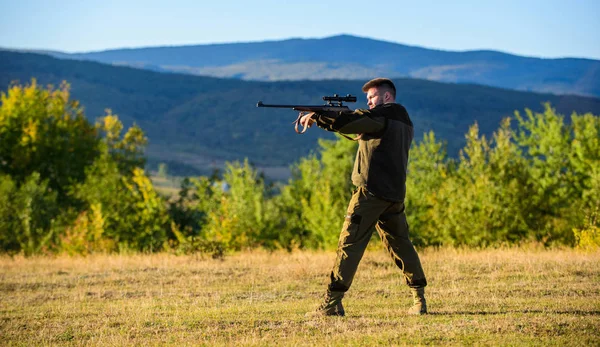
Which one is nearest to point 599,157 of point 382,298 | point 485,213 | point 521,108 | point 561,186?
point 561,186

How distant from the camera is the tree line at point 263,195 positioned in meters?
33.6

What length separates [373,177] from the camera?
773cm

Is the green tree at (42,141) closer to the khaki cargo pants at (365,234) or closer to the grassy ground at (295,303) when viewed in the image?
the grassy ground at (295,303)

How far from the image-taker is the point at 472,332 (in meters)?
6.97

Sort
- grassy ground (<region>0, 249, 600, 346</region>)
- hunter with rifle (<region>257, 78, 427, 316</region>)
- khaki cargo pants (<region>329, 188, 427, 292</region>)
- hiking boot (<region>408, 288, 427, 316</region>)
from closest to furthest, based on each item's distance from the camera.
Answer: grassy ground (<region>0, 249, 600, 346</region>)
hunter with rifle (<region>257, 78, 427, 316</region>)
khaki cargo pants (<region>329, 188, 427, 292</region>)
hiking boot (<region>408, 288, 427, 316</region>)

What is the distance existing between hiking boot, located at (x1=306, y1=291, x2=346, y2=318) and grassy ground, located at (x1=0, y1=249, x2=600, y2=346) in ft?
0.55

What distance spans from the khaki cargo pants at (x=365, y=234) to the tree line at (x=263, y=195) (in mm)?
18980

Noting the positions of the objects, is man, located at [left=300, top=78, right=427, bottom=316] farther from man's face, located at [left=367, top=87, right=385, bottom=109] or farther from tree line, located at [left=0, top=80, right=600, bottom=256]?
tree line, located at [left=0, top=80, right=600, bottom=256]

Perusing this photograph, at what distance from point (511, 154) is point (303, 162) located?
18.3 m

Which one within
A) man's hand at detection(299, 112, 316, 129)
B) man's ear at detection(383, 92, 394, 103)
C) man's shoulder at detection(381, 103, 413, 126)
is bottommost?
man's hand at detection(299, 112, 316, 129)

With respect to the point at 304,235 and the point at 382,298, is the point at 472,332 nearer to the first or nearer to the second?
the point at 382,298

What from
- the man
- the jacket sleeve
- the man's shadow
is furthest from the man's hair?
the man's shadow

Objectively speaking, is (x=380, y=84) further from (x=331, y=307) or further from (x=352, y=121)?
(x=331, y=307)

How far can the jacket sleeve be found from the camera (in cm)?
746
